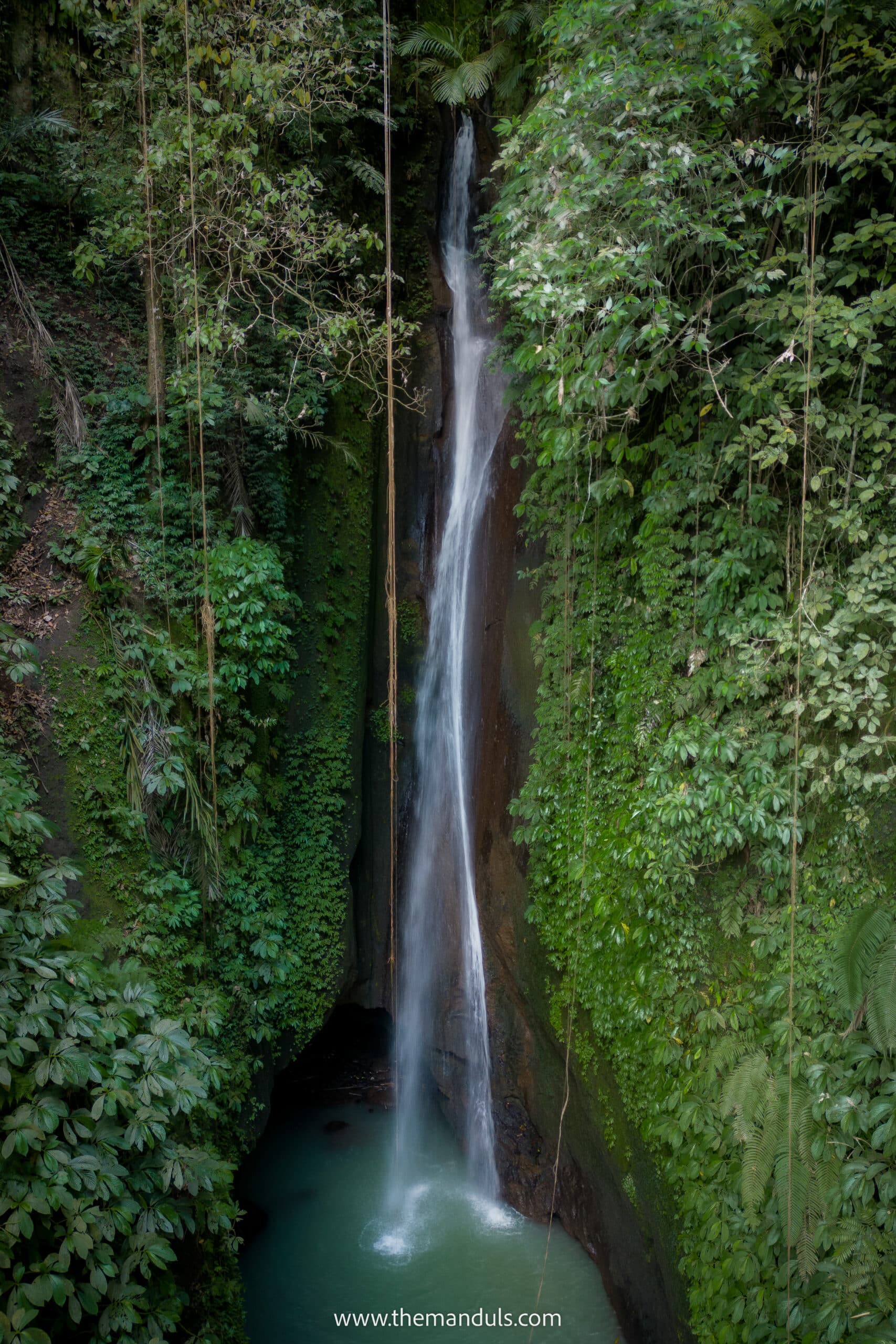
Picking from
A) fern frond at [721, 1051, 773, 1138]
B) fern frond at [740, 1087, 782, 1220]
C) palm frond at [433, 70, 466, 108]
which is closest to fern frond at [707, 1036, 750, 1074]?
fern frond at [721, 1051, 773, 1138]

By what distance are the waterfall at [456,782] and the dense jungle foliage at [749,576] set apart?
3182mm

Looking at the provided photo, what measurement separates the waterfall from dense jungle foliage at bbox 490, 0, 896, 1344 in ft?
10.4

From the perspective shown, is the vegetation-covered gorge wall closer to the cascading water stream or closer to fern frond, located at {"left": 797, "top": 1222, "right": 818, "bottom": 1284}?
the cascading water stream

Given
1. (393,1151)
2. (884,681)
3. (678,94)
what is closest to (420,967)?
(393,1151)

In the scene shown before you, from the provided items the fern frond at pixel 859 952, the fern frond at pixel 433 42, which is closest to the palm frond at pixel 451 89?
the fern frond at pixel 433 42

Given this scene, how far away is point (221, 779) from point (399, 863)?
11.3 feet

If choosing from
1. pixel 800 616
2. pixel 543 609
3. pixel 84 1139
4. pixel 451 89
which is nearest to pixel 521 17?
pixel 451 89

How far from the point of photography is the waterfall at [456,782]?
28.4 ft

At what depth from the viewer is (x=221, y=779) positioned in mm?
7191

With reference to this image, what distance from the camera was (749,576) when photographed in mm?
5094

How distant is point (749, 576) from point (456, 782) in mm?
4962

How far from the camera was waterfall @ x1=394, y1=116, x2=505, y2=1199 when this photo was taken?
8664 millimetres

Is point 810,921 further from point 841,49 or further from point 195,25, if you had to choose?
point 195,25

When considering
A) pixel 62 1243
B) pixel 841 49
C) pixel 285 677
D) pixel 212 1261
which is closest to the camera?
pixel 62 1243
